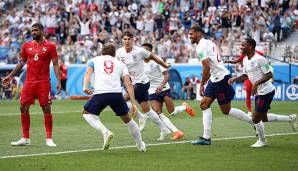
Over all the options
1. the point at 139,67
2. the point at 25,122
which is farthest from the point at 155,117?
the point at 25,122

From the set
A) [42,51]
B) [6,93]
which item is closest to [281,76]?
[6,93]

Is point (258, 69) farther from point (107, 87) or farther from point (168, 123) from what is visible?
point (107, 87)

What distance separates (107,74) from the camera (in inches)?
539

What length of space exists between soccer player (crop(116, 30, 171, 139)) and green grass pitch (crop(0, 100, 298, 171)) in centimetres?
48

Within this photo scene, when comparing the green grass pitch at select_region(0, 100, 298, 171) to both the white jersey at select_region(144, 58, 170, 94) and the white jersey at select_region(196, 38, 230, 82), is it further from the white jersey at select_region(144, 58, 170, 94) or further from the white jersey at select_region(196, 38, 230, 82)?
the white jersey at select_region(196, 38, 230, 82)

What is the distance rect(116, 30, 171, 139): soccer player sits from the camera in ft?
53.6

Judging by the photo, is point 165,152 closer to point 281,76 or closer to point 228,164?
point 228,164

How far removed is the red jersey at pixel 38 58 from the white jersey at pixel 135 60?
1886mm

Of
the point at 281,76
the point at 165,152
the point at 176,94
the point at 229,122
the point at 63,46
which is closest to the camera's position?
the point at 165,152

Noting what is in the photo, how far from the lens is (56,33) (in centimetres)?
4412

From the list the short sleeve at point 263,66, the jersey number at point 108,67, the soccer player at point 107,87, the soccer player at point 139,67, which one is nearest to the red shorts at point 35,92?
the soccer player at point 107,87

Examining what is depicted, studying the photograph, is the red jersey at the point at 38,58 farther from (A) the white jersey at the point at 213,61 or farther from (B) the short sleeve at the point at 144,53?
(A) the white jersey at the point at 213,61

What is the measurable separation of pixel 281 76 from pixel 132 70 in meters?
20.0

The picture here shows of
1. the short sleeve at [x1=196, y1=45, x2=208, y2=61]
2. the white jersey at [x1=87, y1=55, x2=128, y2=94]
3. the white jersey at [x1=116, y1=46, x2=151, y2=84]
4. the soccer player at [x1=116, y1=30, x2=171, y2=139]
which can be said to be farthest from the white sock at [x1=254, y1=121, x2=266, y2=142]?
the white jersey at [x1=87, y1=55, x2=128, y2=94]
